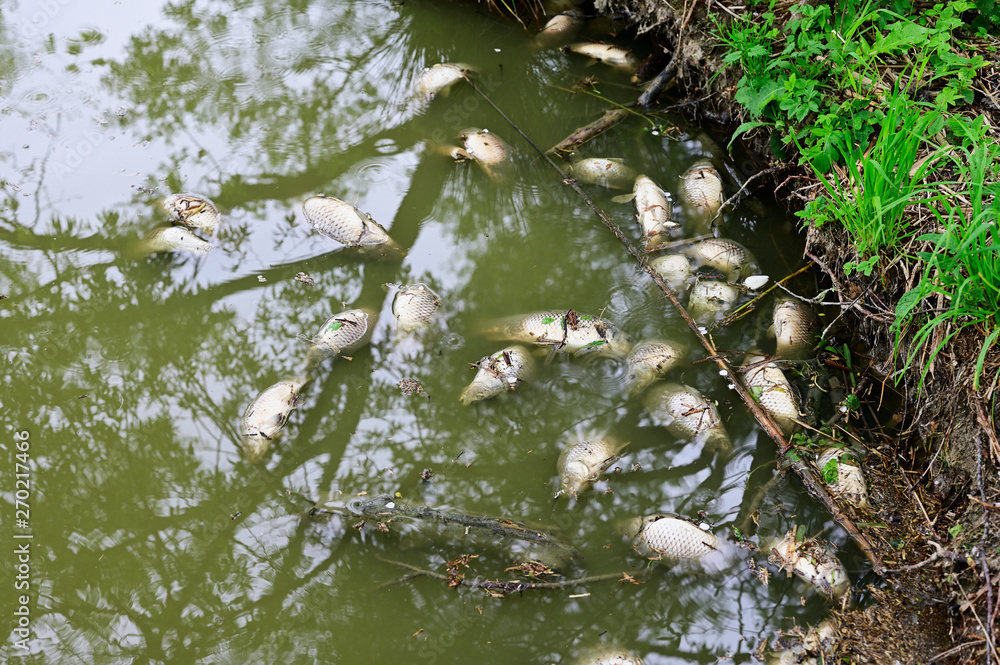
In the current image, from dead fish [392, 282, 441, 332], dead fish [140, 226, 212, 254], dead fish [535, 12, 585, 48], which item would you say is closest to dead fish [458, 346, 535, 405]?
dead fish [392, 282, 441, 332]

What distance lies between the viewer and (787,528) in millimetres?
2969

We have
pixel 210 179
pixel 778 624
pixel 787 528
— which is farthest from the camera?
pixel 210 179

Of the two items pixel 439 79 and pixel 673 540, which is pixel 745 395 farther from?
pixel 439 79

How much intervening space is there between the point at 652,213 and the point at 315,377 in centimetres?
241

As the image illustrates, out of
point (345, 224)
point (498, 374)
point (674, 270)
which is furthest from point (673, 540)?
point (345, 224)

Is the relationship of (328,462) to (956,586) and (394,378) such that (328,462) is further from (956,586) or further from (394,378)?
(956,586)

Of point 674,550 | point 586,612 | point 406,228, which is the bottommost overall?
point 674,550

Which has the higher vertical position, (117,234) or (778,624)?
(117,234)

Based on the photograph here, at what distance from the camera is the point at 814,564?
9.12 feet

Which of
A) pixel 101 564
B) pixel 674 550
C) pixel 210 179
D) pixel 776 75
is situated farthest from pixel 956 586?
pixel 210 179

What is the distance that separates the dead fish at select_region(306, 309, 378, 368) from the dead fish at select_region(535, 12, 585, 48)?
3.08 metres

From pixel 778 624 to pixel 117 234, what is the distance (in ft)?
15.0

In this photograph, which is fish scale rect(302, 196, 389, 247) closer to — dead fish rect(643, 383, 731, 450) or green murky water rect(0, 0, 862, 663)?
green murky water rect(0, 0, 862, 663)

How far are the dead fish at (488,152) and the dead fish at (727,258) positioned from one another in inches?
58.7
